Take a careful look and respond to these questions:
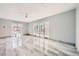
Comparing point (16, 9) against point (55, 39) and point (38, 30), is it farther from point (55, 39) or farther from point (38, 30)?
point (55, 39)

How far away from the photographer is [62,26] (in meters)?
1.75

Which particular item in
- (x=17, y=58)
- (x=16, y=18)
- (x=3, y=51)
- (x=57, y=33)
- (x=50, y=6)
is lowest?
(x=17, y=58)

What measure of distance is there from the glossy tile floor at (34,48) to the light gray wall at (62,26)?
129mm

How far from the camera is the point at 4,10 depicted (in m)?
1.72

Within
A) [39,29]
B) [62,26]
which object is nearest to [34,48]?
[39,29]

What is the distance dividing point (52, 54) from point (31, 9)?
971 millimetres

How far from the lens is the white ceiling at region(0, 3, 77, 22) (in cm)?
169

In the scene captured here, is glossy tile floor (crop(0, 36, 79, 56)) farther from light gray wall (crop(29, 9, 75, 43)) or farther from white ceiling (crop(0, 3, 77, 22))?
white ceiling (crop(0, 3, 77, 22))

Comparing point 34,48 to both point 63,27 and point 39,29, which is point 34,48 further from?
point 63,27

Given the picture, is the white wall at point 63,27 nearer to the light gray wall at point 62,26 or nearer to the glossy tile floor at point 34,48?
the light gray wall at point 62,26

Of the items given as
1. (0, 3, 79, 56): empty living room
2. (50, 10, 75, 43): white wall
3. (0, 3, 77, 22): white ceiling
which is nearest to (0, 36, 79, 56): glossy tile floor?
(0, 3, 79, 56): empty living room

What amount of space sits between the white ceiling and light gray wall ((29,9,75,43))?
97 millimetres

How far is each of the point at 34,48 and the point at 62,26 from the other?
71cm

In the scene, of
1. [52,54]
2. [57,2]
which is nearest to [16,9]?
[57,2]
